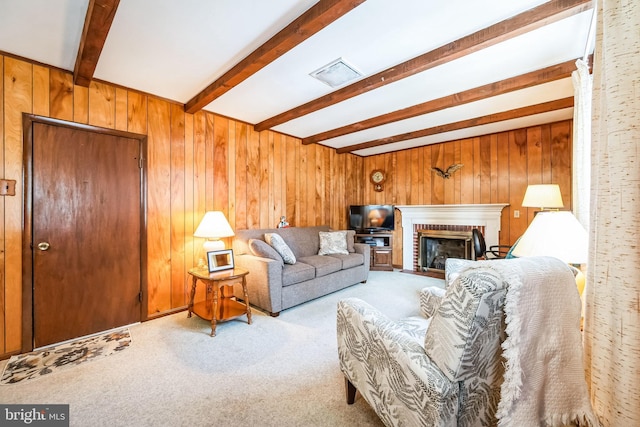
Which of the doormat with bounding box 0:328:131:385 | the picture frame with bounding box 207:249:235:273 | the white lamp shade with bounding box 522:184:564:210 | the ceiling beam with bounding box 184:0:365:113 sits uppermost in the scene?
the ceiling beam with bounding box 184:0:365:113

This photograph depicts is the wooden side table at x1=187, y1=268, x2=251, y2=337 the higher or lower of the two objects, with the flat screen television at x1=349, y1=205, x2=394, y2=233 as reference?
lower

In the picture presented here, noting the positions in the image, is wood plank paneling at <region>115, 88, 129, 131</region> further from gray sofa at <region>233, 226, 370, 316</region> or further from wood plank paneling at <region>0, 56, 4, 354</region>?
gray sofa at <region>233, 226, 370, 316</region>

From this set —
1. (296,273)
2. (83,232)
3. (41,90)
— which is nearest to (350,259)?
(296,273)

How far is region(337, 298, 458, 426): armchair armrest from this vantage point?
93 centimetres

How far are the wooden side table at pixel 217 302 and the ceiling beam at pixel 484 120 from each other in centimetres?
333

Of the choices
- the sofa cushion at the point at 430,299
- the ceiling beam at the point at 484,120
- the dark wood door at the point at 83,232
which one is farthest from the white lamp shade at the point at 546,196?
the dark wood door at the point at 83,232

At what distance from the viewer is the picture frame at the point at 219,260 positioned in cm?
275

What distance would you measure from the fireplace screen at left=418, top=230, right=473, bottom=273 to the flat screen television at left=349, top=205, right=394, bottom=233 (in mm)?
678

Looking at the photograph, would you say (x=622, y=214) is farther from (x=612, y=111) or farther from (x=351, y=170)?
(x=351, y=170)

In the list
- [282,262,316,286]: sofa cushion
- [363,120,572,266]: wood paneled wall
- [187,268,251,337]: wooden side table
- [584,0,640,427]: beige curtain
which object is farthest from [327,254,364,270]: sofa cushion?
[584,0,640,427]: beige curtain

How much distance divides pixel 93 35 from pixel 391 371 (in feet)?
9.13

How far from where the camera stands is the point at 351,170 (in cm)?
573

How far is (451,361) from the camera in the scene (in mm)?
923

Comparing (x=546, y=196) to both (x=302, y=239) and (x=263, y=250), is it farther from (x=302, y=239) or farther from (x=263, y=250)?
(x=263, y=250)
